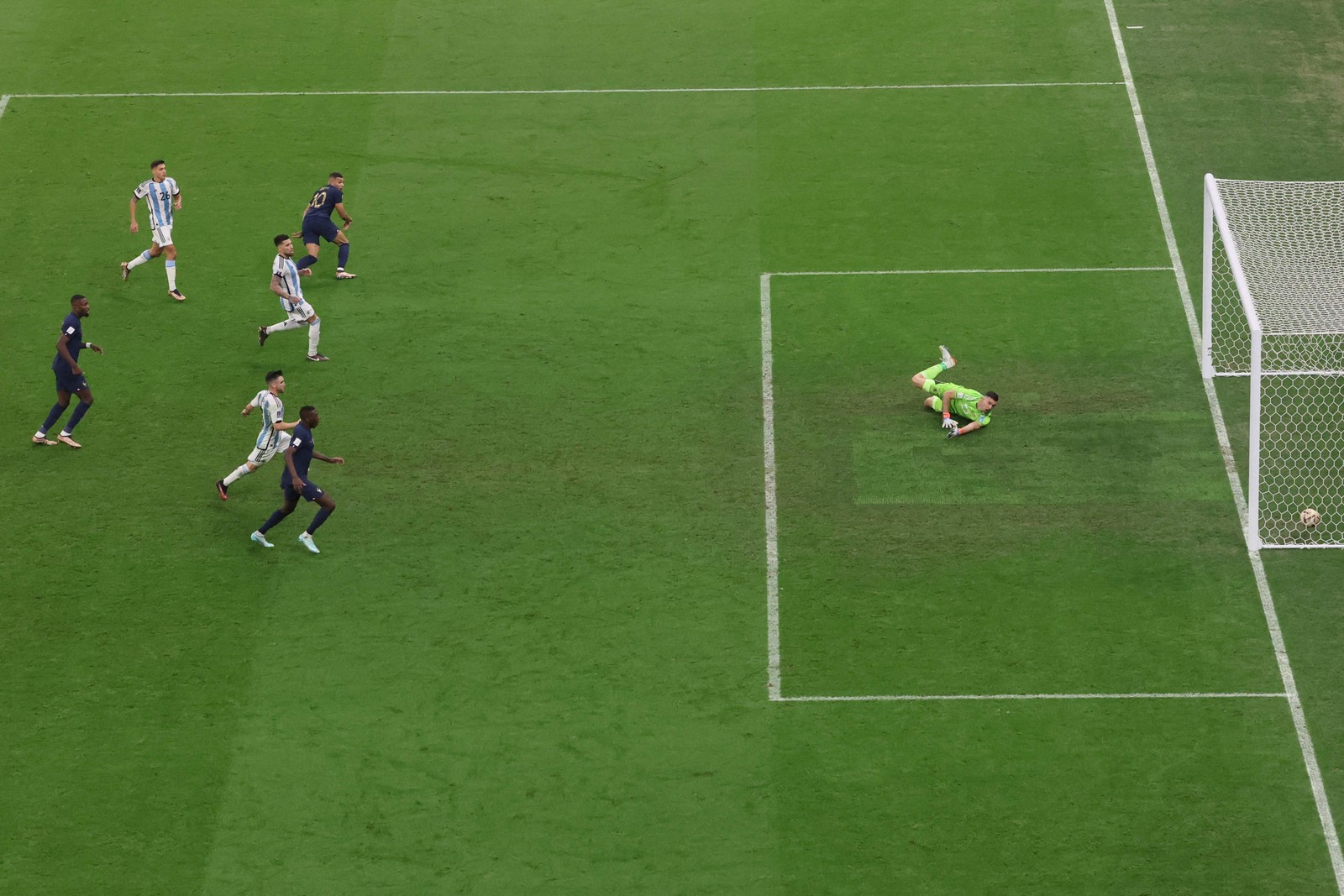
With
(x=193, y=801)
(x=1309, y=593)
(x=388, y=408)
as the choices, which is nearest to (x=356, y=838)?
(x=193, y=801)

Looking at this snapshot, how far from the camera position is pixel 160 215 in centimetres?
2569

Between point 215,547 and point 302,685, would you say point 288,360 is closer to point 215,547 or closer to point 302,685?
point 215,547

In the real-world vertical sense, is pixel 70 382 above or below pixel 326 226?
below

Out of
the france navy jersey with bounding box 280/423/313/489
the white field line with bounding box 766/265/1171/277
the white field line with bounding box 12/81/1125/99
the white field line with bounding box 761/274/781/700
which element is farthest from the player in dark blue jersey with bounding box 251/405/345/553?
the white field line with bounding box 12/81/1125/99

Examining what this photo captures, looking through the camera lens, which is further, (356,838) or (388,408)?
(388,408)

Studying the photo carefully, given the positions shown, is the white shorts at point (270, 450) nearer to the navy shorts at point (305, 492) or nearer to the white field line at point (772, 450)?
the navy shorts at point (305, 492)

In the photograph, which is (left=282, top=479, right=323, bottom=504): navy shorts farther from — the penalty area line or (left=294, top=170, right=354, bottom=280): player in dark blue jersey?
the penalty area line

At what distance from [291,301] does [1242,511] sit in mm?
12173

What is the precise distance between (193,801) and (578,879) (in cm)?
406

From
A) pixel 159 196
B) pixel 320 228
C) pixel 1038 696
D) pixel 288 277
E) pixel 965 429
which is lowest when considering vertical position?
pixel 1038 696

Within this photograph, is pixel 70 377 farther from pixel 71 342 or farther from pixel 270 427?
pixel 270 427

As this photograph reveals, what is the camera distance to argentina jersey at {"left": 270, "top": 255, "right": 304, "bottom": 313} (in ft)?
78.6

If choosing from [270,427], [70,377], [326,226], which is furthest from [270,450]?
[326,226]

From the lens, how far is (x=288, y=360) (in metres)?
24.7
